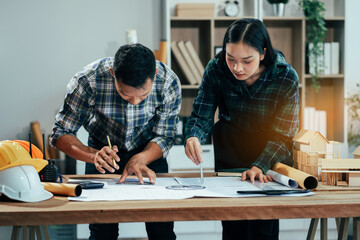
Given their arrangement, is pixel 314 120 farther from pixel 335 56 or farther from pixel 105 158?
pixel 105 158

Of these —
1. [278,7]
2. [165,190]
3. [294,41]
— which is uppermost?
[278,7]

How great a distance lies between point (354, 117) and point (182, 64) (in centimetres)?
140

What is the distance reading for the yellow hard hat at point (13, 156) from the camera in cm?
138

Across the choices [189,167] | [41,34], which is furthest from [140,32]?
[189,167]

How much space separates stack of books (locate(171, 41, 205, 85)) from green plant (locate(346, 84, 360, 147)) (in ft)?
3.82

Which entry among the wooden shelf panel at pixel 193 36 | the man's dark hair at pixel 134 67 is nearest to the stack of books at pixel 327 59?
the wooden shelf panel at pixel 193 36

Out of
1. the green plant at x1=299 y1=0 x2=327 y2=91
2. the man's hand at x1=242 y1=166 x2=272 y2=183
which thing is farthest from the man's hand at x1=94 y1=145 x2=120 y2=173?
the green plant at x1=299 y1=0 x2=327 y2=91

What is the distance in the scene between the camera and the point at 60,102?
146 inches

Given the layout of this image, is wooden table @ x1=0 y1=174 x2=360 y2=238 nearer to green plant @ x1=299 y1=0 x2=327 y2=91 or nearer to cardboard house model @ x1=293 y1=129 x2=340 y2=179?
cardboard house model @ x1=293 y1=129 x2=340 y2=179

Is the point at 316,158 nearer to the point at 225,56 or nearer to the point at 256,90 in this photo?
the point at 256,90

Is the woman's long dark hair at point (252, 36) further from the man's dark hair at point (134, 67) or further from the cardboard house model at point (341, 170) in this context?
the cardboard house model at point (341, 170)

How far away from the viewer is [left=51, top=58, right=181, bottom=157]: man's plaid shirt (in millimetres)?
1922

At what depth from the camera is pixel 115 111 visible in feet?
6.42

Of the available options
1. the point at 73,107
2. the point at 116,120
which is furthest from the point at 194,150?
the point at 73,107
